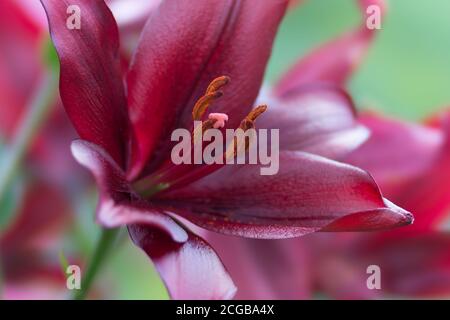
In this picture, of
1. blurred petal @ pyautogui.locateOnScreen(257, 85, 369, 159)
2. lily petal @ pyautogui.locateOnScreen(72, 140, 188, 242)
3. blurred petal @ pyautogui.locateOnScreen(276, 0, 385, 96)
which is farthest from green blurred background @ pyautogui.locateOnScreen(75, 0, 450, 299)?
lily petal @ pyautogui.locateOnScreen(72, 140, 188, 242)

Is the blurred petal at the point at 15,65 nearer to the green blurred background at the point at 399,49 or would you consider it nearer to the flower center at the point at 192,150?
the flower center at the point at 192,150

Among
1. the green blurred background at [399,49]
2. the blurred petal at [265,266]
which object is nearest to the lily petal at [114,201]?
the blurred petal at [265,266]

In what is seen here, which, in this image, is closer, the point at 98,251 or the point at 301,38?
the point at 98,251

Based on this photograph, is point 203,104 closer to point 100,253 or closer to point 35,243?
point 100,253

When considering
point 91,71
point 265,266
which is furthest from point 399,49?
point 91,71

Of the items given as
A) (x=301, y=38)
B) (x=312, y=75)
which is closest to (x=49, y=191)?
(x=312, y=75)

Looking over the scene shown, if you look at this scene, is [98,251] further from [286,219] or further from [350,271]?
[350,271]
